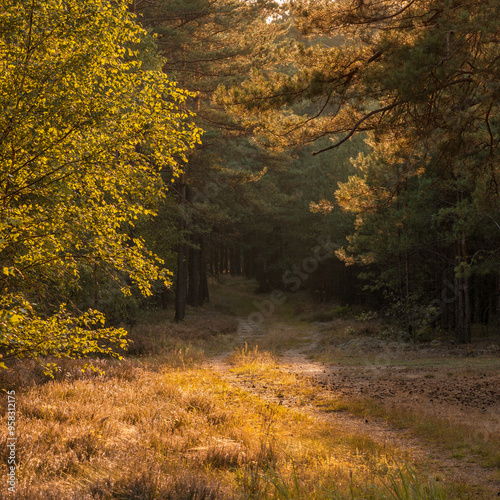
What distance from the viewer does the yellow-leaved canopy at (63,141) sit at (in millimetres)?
6078

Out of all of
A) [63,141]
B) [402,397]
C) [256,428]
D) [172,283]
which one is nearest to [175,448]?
[256,428]

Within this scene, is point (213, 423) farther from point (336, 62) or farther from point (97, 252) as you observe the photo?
point (336, 62)

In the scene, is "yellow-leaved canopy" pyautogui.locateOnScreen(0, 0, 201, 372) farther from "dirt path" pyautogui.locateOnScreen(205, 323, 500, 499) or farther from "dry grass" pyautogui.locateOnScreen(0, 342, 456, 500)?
"dirt path" pyautogui.locateOnScreen(205, 323, 500, 499)

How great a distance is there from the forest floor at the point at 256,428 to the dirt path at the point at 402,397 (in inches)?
1.5

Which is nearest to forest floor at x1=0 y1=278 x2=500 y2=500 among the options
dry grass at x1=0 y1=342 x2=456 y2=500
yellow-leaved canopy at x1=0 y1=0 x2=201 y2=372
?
dry grass at x1=0 y1=342 x2=456 y2=500

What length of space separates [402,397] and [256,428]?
14.3 ft

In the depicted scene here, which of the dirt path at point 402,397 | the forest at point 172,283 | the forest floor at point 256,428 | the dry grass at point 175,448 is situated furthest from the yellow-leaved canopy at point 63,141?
the dirt path at point 402,397

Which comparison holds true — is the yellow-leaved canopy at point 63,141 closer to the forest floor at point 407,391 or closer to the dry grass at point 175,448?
the dry grass at point 175,448

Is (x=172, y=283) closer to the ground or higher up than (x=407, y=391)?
higher up

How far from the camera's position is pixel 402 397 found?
10539mm

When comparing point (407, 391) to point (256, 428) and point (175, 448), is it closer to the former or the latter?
point (256, 428)

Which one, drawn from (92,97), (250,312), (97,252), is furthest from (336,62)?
(250,312)

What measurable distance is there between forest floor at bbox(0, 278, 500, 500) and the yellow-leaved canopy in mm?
1476

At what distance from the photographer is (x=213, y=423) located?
25.9ft
